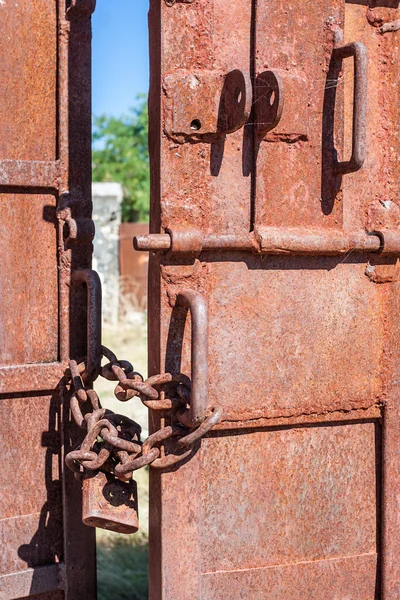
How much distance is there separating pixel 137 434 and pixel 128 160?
22221 millimetres

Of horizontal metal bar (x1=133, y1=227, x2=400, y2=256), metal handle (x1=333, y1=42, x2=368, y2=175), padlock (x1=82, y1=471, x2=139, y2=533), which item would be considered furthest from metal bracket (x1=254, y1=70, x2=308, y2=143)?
padlock (x1=82, y1=471, x2=139, y2=533)

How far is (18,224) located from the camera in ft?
7.36

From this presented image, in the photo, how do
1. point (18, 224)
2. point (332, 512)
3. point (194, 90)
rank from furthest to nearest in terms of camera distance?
point (18, 224) < point (332, 512) < point (194, 90)

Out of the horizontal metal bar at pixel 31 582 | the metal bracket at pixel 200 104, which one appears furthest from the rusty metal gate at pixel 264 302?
the horizontal metal bar at pixel 31 582

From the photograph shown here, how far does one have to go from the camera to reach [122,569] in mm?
3617

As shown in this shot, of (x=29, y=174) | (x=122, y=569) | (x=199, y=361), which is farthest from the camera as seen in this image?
(x=122, y=569)

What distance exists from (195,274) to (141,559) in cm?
249

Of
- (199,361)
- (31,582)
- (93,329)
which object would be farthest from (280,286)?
(31,582)

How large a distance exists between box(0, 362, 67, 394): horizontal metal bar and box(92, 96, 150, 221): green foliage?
17.9 m

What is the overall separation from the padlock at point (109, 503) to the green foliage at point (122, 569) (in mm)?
1768

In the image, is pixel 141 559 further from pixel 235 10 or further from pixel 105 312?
pixel 105 312

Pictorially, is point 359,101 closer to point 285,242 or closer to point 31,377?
point 285,242

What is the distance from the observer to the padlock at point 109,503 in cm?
173

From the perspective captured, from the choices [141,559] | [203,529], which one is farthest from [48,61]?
[141,559]
